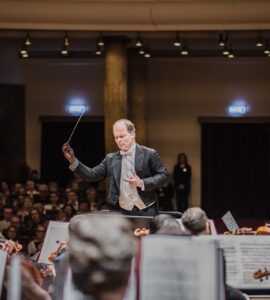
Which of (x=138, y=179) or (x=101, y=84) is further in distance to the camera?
(x=101, y=84)

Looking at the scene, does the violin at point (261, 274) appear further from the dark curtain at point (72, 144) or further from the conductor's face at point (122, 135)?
the dark curtain at point (72, 144)

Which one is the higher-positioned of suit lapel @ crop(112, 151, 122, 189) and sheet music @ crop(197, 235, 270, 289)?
suit lapel @ crop(112, 151, 122, 189)

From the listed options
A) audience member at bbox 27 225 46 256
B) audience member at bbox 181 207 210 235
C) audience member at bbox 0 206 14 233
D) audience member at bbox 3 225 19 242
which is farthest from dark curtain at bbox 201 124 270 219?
audience member at bbox 181 207 210 235

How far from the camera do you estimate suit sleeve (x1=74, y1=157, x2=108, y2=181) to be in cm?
624

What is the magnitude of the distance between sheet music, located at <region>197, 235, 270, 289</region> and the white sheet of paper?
162 centimetres

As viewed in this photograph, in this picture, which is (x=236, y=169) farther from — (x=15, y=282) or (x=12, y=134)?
(x=15, y=282)

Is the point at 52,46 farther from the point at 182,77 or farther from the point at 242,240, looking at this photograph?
the point at 242,240

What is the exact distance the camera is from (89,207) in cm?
1462

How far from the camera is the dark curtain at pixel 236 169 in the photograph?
20.0 meters

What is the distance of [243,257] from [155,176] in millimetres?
1585

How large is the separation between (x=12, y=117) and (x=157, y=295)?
17708 mm

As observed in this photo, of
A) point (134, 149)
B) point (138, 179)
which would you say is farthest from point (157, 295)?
point (134, 149)

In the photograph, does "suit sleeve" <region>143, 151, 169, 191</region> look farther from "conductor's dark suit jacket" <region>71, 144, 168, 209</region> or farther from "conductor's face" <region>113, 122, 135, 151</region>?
"conductor's face" <region>113, 122, 135, 151</region>

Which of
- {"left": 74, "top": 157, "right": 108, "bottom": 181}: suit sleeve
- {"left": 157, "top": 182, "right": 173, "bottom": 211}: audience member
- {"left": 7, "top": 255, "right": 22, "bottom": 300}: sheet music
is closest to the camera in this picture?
{"left": 7, "top": 255, "right": 22, "bottom": 300}: sheet music
